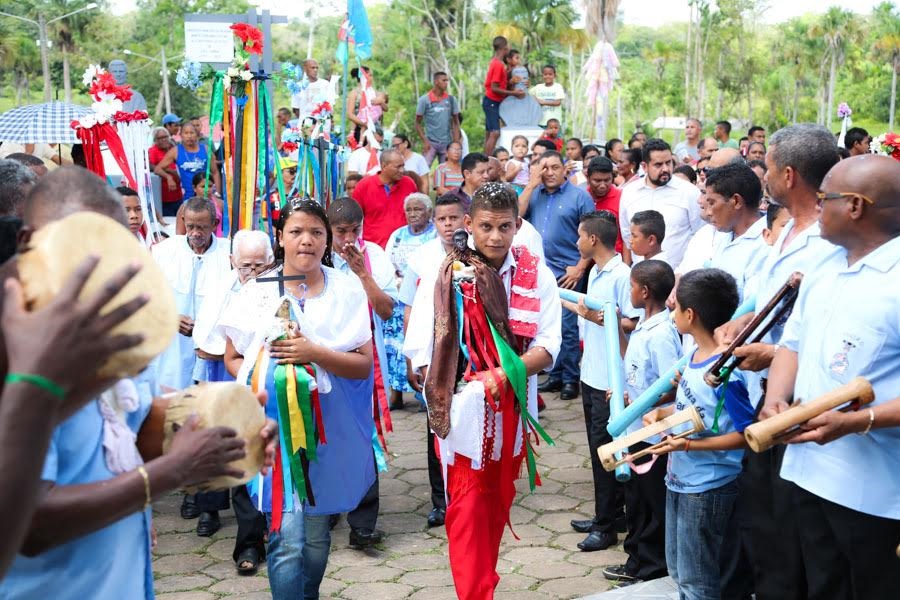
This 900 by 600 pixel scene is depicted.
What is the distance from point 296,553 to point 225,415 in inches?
96.1

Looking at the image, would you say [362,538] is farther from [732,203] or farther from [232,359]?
[732,203]

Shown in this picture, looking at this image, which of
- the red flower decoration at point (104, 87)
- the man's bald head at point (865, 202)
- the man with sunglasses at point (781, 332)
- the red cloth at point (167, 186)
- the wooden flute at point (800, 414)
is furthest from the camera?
the red cloth at point (167, 186)

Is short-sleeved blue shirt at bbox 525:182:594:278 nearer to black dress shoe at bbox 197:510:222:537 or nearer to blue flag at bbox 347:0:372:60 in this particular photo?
blue flag at bbox 347:0:372:60

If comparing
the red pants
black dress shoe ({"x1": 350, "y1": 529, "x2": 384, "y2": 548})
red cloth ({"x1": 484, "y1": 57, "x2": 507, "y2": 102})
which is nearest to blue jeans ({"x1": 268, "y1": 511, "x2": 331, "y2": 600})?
the red pants

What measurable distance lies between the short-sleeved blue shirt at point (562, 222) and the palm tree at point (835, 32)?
3971cm

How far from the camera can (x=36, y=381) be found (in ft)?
5.94

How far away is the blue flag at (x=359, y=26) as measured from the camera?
1013 centimetres

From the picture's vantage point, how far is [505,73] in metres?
16.8

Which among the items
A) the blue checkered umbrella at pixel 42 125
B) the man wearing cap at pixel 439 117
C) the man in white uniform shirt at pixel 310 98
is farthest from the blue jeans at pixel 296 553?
the man wearing cap at pixel 439 117

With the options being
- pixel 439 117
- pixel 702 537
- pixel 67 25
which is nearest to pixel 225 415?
pixel 702 537

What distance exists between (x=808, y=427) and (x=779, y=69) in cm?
5470

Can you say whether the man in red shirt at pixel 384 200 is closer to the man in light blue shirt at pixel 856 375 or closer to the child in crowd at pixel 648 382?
the child in crowd at pixel 648 382

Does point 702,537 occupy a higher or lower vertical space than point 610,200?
lower

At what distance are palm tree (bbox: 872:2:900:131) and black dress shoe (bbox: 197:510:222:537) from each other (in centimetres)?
4054
